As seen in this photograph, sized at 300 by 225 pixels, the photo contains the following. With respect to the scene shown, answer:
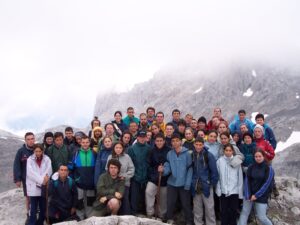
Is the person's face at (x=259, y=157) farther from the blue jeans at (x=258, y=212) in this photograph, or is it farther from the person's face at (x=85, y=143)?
the person's face at (x=85, y=143)

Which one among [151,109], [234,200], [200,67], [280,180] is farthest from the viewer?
[200,67]

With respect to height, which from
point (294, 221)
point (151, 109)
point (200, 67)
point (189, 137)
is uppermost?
point (200, 67)

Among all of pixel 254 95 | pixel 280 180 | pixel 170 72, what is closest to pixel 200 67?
pixel 170 72

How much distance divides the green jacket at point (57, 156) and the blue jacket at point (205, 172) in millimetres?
5006

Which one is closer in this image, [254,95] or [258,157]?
[258,157]

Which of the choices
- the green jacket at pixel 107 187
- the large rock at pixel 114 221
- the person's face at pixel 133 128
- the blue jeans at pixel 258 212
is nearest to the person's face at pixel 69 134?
the person's face at pixel 133 128

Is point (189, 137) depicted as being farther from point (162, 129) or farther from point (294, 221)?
point (294, 221)

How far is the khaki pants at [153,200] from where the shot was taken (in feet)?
41.9

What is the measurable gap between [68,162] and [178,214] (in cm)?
→ 498

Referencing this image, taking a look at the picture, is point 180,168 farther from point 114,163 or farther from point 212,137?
point 114,163

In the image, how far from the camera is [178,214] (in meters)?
13.5

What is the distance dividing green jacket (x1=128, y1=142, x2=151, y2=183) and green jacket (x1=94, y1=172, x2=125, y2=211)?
46.8 inches

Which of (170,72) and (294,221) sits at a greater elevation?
(170,72)

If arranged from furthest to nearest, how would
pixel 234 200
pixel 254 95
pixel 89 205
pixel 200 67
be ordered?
pixel 200 67, pixel 254 95, pixel 89 205, pixel 234 200
